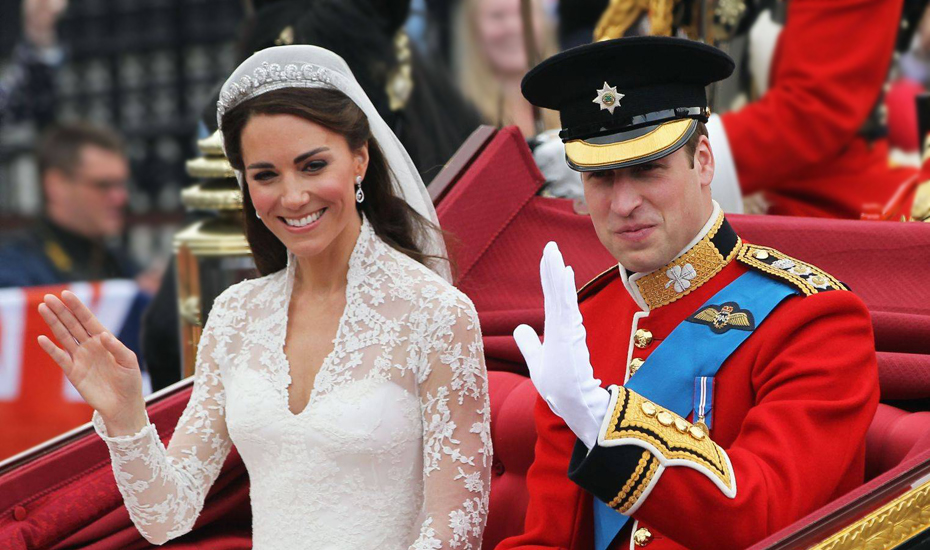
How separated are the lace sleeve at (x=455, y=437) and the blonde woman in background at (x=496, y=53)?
90.2 inches

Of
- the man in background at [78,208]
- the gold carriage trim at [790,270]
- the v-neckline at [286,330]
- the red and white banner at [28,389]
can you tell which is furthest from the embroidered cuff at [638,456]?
the man in background at [78,208]

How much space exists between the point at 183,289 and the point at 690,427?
84.4 inches

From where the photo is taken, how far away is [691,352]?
6.25 ft

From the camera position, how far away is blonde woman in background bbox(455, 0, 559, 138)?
4802mm

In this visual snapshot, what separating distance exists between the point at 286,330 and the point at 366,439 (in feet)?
0.91

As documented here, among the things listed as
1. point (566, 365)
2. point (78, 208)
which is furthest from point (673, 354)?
point (78, 208)

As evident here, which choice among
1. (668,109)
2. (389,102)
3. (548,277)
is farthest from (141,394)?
(389,102)

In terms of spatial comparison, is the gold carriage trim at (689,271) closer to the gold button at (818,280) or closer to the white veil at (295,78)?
the gold button at (818,280)

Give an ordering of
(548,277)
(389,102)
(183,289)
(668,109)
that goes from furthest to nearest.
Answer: (389,102), (183,289), (668,109), (548,277)

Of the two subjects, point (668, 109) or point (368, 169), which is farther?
point (368, 169)

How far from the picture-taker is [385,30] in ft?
14.2

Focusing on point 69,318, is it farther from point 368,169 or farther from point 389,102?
point 389,102

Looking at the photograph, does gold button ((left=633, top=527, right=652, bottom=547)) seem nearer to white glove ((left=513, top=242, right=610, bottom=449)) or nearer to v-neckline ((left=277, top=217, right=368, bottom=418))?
white glove ((left=513, top=242, right=610, bottom=449))

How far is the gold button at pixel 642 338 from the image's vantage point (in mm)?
1968
